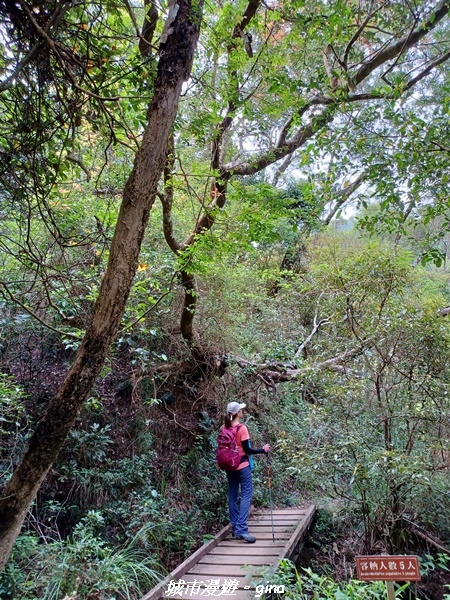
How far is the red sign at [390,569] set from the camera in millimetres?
2602

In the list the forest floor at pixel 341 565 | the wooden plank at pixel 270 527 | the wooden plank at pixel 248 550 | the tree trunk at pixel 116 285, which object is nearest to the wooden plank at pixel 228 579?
the wooden plank at pixel 248 550

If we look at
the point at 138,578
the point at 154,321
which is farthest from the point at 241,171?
the point at 138,578

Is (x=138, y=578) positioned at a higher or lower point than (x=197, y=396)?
lower

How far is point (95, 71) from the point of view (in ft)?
11.1

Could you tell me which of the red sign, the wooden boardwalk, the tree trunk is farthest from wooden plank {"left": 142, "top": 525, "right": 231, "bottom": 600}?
the tree trunk

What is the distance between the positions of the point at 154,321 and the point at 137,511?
9.05ft

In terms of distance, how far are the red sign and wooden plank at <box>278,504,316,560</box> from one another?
2043mm

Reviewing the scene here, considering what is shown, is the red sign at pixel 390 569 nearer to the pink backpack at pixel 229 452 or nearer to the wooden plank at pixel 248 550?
the wooden plank at pixel 248 550

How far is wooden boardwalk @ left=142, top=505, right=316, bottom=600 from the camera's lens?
3.77m

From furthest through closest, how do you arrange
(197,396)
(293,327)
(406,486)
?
(293,327) → (197,396) → (406,486)

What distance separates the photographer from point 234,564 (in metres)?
4.46

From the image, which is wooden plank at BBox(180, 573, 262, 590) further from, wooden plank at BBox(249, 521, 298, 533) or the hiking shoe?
wooden plank at BBox(249, 521, 298, 533)

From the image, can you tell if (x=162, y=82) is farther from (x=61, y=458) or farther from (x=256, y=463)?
(x=256, y=463)

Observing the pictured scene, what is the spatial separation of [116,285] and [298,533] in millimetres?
4572
